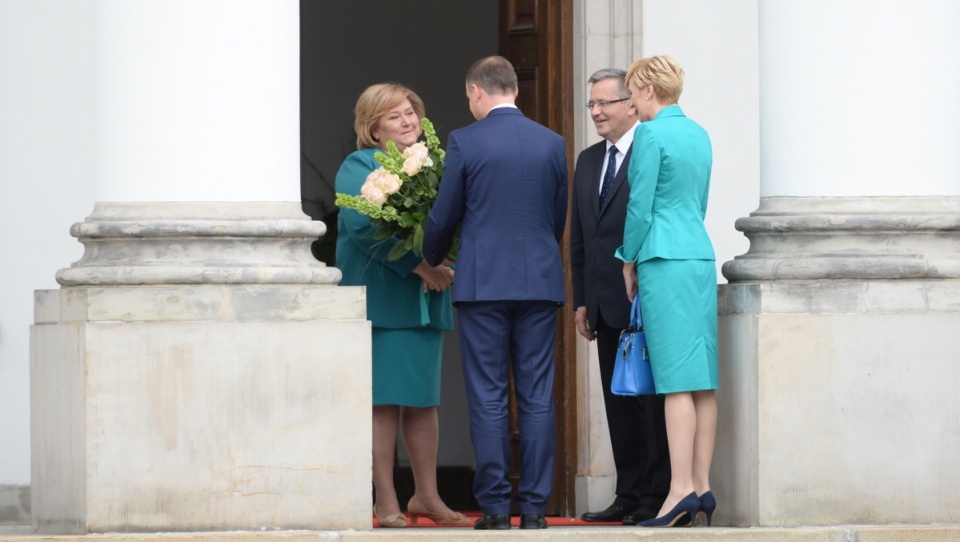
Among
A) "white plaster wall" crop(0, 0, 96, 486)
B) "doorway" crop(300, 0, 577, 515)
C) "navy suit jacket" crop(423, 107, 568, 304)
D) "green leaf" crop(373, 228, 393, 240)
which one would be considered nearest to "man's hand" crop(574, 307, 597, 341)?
"navy suit jacket" crop(423, 107, 568, 304)

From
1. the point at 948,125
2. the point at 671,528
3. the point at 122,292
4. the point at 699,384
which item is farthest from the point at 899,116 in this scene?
the point at 122,292

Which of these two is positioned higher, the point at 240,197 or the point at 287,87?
the point at 287,87

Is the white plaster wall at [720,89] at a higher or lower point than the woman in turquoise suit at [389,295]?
higher

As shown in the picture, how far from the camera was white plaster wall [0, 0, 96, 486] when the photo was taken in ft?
28.9

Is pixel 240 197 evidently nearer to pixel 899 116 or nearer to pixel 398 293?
pixel 398 293

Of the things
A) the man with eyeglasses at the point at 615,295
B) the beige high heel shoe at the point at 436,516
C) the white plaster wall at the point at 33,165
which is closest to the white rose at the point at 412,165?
the man with eyeglasses at the point at 615,295

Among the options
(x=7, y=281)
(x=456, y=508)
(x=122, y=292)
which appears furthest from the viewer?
(x=456, y=508)

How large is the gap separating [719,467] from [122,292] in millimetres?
2473

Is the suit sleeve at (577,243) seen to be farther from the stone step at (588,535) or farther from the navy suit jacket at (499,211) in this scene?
the stone step at (588,535)

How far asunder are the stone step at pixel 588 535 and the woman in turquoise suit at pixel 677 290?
311 millimetres

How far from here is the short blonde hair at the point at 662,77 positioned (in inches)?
279

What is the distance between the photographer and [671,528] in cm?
673

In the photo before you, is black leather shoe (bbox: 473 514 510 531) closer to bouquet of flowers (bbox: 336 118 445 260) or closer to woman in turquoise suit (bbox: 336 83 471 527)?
woman in turquoise suit (bbox: 336 83 471 527)

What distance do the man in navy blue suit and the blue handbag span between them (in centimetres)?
28
